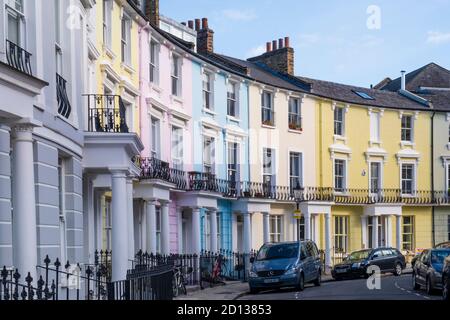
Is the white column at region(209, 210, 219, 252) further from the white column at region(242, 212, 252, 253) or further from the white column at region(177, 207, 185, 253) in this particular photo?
the white column at region(242, 212, 252, 253)

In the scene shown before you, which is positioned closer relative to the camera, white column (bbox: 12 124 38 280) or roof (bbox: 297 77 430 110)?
white column (bbox: 12 124 38 280)

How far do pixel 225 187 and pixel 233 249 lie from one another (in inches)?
124

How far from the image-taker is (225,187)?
115 feet

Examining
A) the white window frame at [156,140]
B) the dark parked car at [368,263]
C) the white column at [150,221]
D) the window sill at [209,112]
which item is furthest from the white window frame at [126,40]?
the dark parked car at [368,263]

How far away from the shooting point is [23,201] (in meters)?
12.2

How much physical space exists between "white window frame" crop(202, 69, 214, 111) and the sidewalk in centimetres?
766

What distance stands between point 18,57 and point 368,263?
23709 millimetres

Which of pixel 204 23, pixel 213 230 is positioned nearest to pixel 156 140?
pixel 213 230

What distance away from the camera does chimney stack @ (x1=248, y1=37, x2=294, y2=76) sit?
4394cm

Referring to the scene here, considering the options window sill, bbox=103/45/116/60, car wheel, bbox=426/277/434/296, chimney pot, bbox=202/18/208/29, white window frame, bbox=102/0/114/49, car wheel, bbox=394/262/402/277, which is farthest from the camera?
chimney pot, bbox=202/18/208/29

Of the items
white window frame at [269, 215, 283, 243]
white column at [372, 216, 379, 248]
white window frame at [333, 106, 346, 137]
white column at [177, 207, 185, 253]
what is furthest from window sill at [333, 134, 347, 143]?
white column at [177, 207, 185, 253]

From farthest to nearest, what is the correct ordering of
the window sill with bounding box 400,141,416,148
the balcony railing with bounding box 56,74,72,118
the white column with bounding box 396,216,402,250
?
the window sill with bounding box 400,141,416,148 < the white column with bounding box 396,216,402,250 < the balcony railing with bounding box 56,74,72,118

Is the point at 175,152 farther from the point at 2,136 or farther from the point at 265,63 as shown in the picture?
the point at 2,136

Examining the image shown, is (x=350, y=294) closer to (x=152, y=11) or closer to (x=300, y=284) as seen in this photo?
(x=300, y=284)
